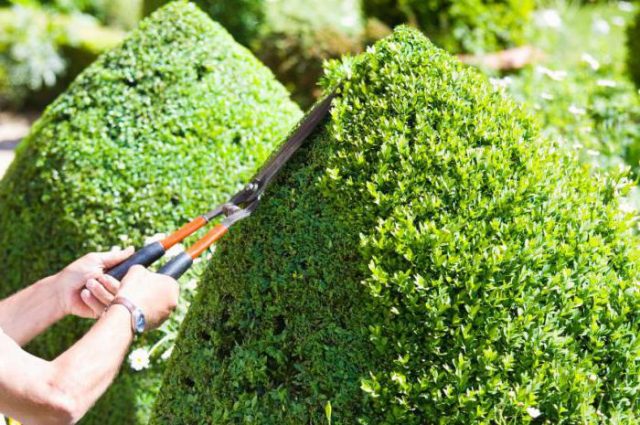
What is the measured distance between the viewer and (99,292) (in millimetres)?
2088

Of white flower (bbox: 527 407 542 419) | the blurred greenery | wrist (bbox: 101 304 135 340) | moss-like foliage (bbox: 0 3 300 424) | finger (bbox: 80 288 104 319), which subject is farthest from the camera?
the blurred greenery

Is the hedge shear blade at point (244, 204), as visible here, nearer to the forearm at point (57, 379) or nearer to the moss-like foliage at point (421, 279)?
the moss-like foliage at point (421, 279)

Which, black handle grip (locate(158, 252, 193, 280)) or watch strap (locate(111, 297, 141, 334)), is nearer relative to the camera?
watch strap (locate(111, 297, 141, 334))

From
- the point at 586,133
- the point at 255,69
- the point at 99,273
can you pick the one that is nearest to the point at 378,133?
the point at 99,273

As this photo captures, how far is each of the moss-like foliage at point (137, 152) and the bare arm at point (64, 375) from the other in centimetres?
114

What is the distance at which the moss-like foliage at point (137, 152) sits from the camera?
10.1 feet

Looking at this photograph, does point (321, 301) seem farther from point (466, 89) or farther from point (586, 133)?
point (586, 133)

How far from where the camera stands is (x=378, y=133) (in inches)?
78.0

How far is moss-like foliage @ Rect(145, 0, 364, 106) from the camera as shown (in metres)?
7.30

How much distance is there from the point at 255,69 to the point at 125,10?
9.78 m

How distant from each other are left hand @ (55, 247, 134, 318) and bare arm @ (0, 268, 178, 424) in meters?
0.29

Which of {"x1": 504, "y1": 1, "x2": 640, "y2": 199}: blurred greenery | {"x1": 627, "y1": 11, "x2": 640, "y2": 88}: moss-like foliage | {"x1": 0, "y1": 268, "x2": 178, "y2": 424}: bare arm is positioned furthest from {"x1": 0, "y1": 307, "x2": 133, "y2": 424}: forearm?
{"x1": 627, "y1": 11, "x2": 640, "y2": 88}: moss-like foliage

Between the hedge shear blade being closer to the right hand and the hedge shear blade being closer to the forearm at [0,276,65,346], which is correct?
the right hand

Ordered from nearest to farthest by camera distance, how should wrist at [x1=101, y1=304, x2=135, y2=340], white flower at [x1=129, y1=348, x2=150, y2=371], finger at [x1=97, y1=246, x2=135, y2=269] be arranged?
wrist at [x1=101, y1=304, x2=135, y2=340] → finger at [x1=97, y1=246, x2=135, y2=269] → white flower at [x1=129, y1=348, x2=150, y2=371]
